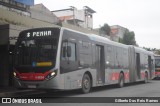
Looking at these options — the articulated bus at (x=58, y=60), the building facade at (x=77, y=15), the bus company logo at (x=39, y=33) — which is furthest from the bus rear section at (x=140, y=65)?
the building facade at (x=77, y=15)

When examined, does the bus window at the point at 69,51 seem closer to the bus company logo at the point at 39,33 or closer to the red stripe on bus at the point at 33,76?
the bus company logo at the point at 39,33

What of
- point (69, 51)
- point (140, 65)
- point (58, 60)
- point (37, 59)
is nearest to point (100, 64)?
point (69, 51)

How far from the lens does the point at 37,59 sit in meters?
13.8

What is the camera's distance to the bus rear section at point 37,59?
13.5 meters

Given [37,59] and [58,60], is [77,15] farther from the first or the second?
[58,60]

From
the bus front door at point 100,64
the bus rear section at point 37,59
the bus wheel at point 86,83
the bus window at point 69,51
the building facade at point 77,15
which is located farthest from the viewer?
the building facade at point 77,15

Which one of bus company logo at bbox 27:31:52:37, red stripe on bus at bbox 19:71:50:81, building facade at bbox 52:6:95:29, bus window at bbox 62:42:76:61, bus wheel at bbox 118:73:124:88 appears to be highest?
building facade at bbox 52:6:95:29

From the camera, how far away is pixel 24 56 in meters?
14.2

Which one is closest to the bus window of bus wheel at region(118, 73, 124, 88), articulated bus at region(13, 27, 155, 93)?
articulated bus at region(13, 27, 155, 93)

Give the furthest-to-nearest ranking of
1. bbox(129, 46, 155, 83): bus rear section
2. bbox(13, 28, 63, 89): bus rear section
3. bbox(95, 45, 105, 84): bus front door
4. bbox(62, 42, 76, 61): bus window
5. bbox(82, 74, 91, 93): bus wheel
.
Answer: bbox(129, 46, 155, 83): bus rear section
bbox(95, 45, 105, 84): bus front door
bbox(82, 74, 91, 93): bus wheel
bbox(62, 42, 76, 61): bus window
bbox(13, 28, 63, 89): bus rear section

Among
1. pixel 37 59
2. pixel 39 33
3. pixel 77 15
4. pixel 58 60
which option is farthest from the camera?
pixel 77 15

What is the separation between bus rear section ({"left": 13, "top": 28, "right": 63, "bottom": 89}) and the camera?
1348cm

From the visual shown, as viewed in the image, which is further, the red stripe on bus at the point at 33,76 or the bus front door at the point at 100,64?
the bus front door at the point at 100,64

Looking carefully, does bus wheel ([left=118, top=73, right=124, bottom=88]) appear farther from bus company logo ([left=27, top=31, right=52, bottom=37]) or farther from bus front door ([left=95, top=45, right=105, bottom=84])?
bus company logo ([left=27, top=31, right=52, bottom=37])
